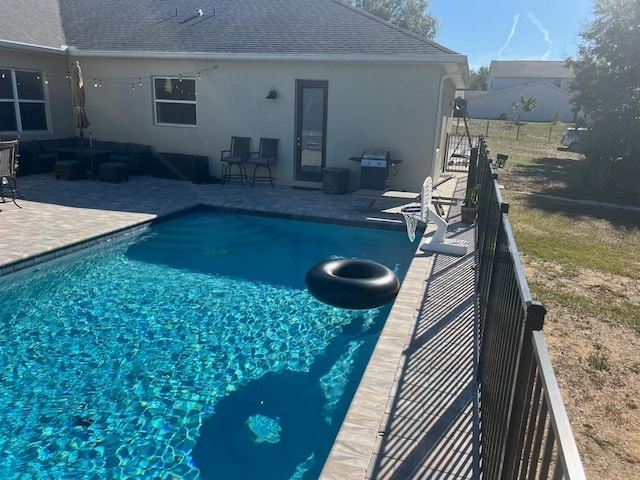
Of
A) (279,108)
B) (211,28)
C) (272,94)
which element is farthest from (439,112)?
(211,28)

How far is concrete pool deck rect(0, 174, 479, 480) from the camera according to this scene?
9.61ft

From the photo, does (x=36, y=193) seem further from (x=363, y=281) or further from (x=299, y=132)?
(x=363, y=281)

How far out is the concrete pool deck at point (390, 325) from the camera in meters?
2.93

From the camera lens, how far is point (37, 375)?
4367mm

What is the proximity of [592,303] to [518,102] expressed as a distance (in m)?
54.1

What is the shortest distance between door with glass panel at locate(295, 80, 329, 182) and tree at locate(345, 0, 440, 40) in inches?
1341

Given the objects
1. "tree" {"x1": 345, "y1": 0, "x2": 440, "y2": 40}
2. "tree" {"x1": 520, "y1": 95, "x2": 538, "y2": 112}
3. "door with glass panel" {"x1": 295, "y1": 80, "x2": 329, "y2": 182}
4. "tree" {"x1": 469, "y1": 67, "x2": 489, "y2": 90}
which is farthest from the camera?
"tree" {"x1": 469, "y1": 67, "x2": 489, "y2": 90}

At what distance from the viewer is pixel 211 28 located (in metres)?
13.3

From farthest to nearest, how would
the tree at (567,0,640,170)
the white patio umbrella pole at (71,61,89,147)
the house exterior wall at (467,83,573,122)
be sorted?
the house exterior wall at (467,83,573,122) < the tree at (567,0,640,170) < the white patio umbrella pole at (71,61,89,147)

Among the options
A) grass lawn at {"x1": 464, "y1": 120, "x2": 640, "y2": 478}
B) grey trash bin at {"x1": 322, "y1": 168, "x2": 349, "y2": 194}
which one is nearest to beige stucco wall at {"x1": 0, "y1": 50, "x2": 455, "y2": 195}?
grey trash bin at {"x1": 322, "y1": 168, "x2": 349, "y2": 194}

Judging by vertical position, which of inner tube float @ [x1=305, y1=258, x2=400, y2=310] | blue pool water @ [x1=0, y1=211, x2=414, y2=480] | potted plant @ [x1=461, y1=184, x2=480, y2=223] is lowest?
blue pool water @ [x1=0, y1=211, x2=414, y2=480]

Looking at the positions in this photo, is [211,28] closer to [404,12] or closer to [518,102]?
[404,12]

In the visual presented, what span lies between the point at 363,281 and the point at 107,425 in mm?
2707

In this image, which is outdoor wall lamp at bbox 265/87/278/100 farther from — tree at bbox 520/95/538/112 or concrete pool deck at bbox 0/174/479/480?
tree at bbox 520/95/538/112
